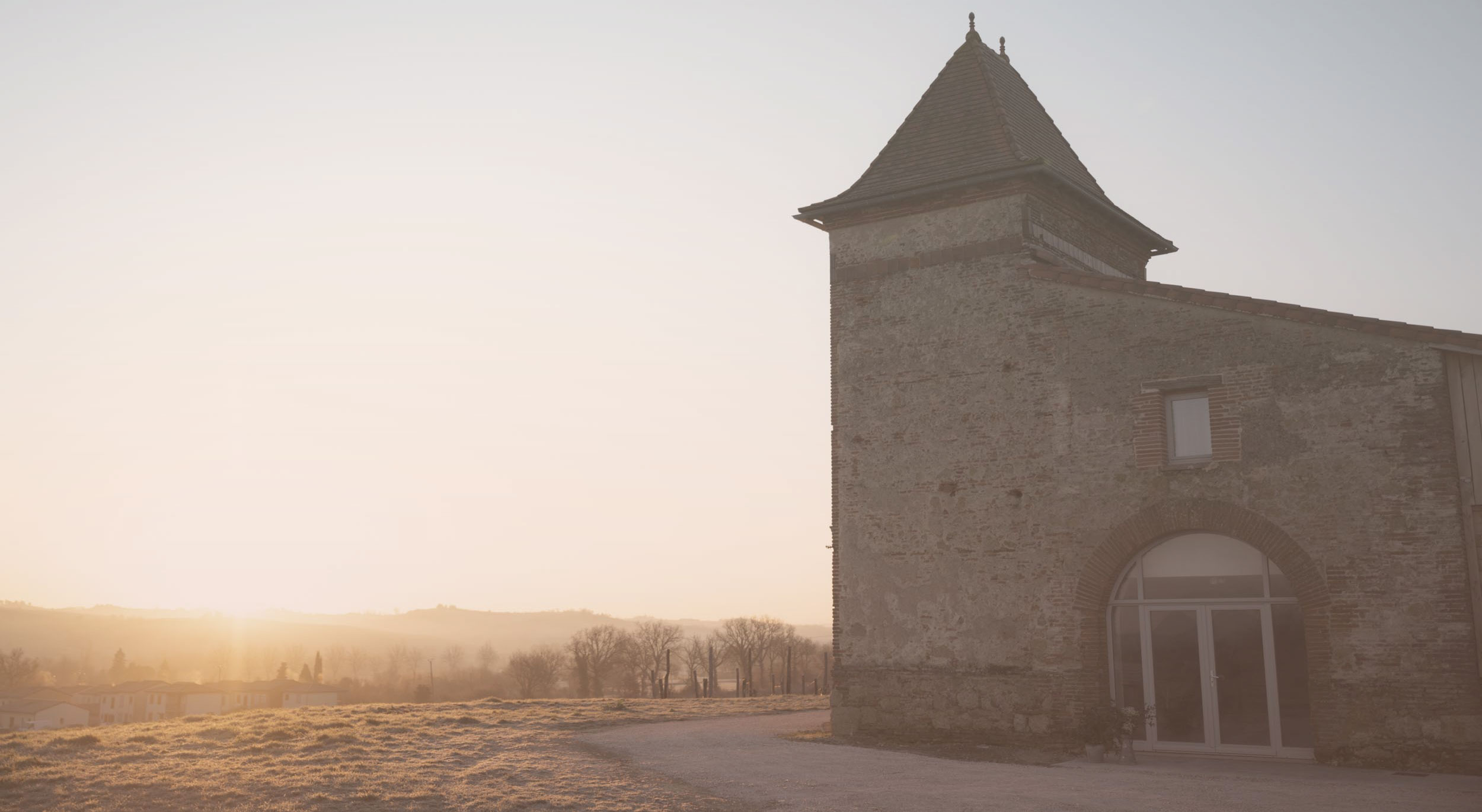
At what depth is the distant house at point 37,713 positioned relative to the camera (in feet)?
242

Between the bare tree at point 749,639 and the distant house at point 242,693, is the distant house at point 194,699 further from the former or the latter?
the bare tree at point 749,639

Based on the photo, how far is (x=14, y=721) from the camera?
7419 cm

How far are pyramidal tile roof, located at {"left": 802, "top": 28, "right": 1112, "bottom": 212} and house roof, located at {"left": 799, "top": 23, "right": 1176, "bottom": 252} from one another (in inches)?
0.7

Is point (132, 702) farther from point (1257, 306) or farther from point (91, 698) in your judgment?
point (1257, 306)

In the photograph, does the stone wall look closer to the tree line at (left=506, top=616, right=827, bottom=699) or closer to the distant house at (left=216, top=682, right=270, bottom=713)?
the tree line at (left=506, top=616, right=827, bottom=699)

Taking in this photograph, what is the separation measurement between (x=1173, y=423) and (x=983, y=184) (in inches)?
192

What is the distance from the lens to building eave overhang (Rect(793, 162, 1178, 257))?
1702 cm

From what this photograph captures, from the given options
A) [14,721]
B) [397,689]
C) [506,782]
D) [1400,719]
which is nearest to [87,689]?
[14,721]

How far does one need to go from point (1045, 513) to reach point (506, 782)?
28.4 ft

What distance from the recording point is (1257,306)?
48.6 ft

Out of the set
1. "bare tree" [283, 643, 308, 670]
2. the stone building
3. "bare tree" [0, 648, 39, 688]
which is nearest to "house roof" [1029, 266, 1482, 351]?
the stone building

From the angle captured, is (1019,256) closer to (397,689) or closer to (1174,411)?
(1174,411)

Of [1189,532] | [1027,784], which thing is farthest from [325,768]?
[1189,532]

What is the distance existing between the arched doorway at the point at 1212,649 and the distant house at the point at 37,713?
247ft
